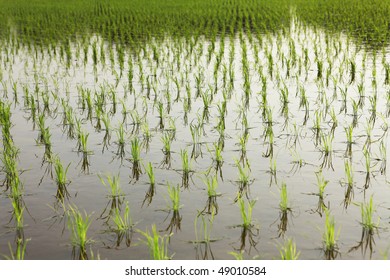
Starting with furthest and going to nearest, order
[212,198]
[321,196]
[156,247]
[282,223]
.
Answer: [212,198]
[321,196]
[282,223]
[156,247]

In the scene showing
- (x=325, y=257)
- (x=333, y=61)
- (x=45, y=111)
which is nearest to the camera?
(x=325, y=257)

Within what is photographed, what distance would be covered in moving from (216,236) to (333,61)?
282 inches

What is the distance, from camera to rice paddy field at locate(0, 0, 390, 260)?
14.2 feet

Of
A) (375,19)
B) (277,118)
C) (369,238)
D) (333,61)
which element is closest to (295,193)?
(369,238)

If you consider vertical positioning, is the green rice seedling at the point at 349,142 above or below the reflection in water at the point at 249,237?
above

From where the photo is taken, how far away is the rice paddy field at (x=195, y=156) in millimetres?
4324

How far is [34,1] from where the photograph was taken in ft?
90.1

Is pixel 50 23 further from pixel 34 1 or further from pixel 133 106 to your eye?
pixel 133 106

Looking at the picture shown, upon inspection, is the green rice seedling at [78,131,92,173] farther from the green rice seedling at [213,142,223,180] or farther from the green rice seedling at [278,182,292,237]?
the green rice seedling at [278,182,292,237]

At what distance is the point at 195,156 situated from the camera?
608 centimetres

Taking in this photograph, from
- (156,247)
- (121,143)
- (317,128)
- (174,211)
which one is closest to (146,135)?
(121,143)

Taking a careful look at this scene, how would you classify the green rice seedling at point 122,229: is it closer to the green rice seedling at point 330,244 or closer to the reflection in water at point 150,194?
the reflection in water at point 150,194

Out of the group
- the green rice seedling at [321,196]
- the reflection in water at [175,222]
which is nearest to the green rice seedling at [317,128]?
the green rice seedling at [321,196]

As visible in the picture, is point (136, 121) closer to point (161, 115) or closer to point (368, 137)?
point (161, 115)
